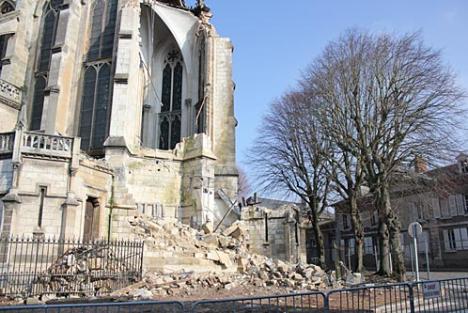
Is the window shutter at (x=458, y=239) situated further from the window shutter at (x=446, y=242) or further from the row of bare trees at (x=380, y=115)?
the row of bare trees at (x=380, y=115)

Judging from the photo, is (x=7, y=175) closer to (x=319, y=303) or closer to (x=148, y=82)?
(x=319, y=303)

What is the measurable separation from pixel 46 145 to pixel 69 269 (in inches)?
194

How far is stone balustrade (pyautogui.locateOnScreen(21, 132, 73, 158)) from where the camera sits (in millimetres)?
14297

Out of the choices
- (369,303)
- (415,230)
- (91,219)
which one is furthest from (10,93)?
(369,303)

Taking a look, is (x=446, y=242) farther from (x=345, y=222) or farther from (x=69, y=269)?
(x=69, y=269)

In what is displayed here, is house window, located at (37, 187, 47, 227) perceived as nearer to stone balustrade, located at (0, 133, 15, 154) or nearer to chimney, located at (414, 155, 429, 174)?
stone balustrade, located at (0, 133, 15, 154)

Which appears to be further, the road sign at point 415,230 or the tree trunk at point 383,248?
the tree trunk at point 383,248

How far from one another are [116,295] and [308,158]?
13.3 m

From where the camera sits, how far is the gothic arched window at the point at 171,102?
2688cm

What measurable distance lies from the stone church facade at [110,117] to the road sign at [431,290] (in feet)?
37.6

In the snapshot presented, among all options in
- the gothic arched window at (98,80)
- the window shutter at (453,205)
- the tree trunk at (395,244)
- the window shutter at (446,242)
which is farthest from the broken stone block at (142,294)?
the window shutter at (453,205)

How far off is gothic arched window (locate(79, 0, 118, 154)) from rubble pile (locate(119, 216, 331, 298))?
23.0 ft

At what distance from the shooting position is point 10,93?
23.3m

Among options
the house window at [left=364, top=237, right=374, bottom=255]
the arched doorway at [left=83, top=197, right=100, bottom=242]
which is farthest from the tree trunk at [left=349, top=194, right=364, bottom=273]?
the house window at [left=364, top=237, right=374, bottom=255]
